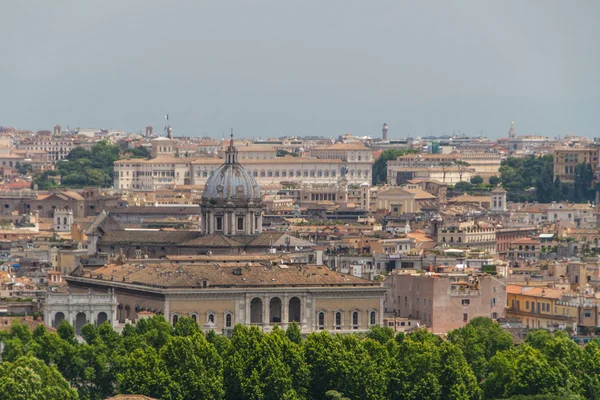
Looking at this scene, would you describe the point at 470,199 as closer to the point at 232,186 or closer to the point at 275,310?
the point at 232,186

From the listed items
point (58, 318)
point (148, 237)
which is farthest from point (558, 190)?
point (58, 318)

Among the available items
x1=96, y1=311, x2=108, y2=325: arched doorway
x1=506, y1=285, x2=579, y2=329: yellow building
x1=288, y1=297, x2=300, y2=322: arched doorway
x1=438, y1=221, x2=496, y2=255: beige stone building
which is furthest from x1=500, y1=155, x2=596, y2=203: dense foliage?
x1=96, y1=311, x2=108, y2=325: arched doorway

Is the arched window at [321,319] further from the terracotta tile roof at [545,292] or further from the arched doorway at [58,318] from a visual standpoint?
the arched doorway at [58,318]

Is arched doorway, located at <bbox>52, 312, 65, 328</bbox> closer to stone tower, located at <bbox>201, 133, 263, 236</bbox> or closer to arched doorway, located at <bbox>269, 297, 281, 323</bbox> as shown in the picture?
arched doorway, located at <bbox>269, 297, 281, 323</bbox>

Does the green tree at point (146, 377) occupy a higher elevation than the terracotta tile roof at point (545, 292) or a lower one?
lower

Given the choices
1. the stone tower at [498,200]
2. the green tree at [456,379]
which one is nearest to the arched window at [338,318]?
the green tree at [456,379]

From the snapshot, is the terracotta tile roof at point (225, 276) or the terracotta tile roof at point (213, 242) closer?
the terracotta tile roof at point (225, 276)
